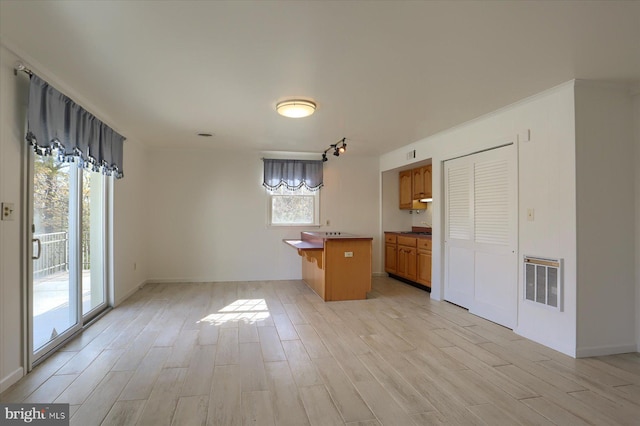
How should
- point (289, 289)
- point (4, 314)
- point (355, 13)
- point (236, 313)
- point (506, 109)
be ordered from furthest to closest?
point (289, 289) < point (236, 313) < point (506, 109) < point (4, 314) < point (355, 13)

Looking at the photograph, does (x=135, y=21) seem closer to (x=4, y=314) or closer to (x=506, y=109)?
(x=4, y=314)

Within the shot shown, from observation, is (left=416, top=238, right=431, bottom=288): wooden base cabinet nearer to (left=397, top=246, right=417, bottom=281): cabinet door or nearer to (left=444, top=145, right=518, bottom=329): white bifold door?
(left=397, top=246, right=417, bottom=281): cabinet door

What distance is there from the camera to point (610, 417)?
2.14 metres

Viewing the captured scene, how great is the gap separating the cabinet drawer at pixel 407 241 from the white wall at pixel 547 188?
92.0 inches

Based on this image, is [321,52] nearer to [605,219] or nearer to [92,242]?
[605,219]

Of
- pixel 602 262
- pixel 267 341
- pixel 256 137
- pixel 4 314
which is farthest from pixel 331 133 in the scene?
pixel 4 314

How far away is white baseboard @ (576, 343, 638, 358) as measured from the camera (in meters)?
3.05

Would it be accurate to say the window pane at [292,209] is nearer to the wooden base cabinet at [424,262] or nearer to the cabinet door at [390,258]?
the cabinet door at [390,258]

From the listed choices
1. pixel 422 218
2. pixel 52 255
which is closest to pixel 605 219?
pixel 422 218

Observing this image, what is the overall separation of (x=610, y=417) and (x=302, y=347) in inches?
89.0

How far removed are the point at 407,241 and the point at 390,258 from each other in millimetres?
784

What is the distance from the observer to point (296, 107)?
3.61 metres

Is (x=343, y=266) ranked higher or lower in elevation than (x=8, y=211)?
lower

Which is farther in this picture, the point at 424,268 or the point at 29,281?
the point at 424,268
